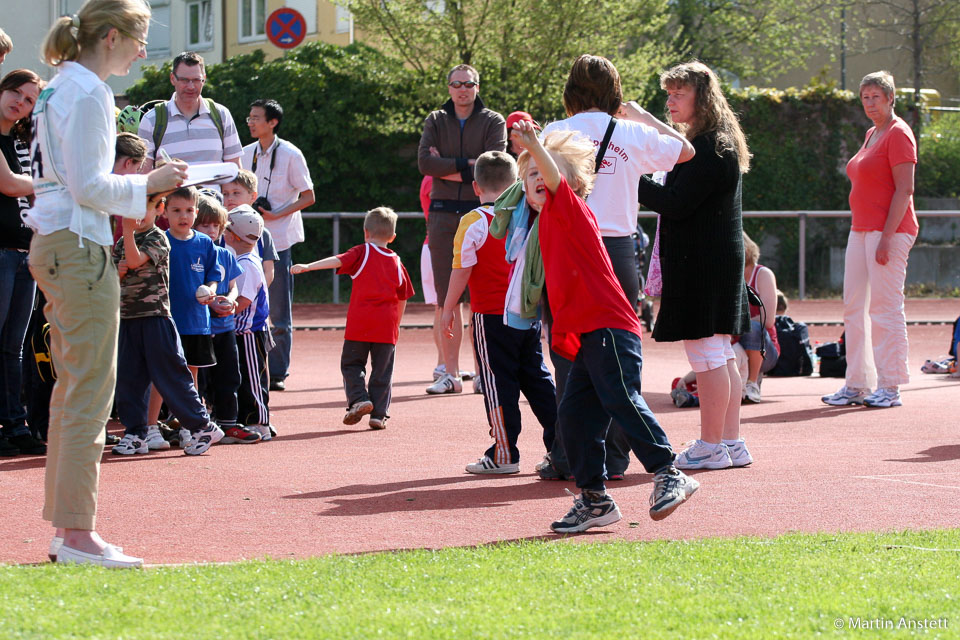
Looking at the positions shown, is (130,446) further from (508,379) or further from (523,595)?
(523,595)

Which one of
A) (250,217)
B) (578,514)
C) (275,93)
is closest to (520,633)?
(578,514)

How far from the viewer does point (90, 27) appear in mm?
4504

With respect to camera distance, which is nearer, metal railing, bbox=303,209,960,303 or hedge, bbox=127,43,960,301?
metal railing, bbox=303,209,960,303

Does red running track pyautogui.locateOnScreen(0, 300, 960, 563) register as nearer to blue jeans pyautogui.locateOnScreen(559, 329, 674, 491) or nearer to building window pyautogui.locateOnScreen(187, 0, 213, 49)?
blue jeans pyautogui.locateOnScreen(559, 329, 674, 491)

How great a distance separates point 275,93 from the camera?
25953mm

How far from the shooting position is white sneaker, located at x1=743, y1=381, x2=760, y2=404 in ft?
33.8

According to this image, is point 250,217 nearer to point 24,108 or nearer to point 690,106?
point 24,108

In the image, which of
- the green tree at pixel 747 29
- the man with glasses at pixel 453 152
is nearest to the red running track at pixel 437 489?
the man with glasses at pixel 453 152

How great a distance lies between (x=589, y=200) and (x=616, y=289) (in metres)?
1.07

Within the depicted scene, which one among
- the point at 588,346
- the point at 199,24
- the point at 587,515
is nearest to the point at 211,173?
the point at 588,346

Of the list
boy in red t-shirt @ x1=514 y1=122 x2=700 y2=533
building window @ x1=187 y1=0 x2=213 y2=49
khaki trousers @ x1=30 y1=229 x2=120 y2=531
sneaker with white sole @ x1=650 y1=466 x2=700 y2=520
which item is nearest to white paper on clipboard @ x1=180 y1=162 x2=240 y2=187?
khaki trousers @ x1=30 y1=229 x2=120 y2=531

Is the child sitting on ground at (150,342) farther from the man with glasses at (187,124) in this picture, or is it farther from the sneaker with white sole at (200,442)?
the man with glasses at (187,124)

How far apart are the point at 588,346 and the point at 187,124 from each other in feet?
16.3

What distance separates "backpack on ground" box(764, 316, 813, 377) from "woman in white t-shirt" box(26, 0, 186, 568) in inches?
357
